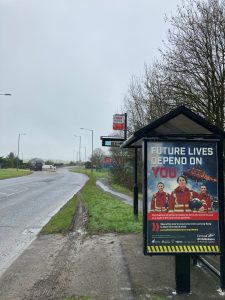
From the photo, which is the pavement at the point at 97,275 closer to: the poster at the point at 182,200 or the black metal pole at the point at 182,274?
the black metal pole at the point at 182,274

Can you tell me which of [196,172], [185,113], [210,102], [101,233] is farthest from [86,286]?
[210,102]

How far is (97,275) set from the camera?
6535 mm

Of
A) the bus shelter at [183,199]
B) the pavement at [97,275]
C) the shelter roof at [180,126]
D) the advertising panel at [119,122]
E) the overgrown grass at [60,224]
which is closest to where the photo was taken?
the pavement at [97,275]

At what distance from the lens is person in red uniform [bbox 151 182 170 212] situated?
5750 mm

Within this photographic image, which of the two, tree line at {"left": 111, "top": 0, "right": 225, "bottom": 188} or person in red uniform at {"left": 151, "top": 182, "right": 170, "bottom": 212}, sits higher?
tree line at {"left": 111, "top": 0, "right": 225, "bottom": 188}

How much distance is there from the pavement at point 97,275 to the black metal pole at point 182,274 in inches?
3.6

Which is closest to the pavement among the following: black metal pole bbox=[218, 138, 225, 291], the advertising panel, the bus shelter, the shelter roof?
black metal pole bbox=[218, 138, 225, 291]

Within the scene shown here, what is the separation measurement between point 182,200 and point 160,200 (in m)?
0.29

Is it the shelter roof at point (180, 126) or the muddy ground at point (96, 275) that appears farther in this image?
the shelter roof at point (180, 126)

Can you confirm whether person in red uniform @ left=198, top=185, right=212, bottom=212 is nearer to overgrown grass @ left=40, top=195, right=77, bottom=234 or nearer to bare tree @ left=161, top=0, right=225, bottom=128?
overgrown grass @ left=40, top=195, right=77, bottom=234

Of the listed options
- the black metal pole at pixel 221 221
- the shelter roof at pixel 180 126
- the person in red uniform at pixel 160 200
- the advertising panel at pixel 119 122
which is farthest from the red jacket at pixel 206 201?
the advertising panel at pixel 119 122

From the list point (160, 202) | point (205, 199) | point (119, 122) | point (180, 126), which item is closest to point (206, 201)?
point (205, 199)

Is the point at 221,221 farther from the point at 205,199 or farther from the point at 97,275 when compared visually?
the point at 97,275

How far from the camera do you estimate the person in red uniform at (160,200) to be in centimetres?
575
